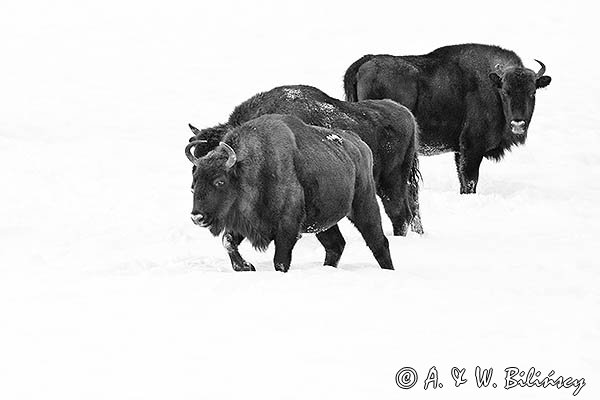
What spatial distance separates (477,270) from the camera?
29.9ft

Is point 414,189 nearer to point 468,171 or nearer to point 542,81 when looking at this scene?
point 468,171

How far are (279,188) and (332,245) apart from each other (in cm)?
108

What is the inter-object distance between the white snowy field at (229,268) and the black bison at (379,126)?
0.54 m

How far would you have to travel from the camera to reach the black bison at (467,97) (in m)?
14.7

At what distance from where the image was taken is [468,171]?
49.5 feet

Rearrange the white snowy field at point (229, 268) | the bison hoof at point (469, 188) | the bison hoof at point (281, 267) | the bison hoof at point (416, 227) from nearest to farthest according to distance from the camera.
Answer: the white snowy field at point (229, 268), the bison hoof at point (281, 267), the bison hoof at point (416, 227), the bison hoof at point (469, 188)

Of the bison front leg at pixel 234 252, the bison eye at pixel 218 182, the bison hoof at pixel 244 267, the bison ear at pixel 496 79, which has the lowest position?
the bison hoof at pixel 244 267

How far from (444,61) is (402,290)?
8780mm

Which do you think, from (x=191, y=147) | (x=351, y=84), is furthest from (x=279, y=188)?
(x=351, y=84)

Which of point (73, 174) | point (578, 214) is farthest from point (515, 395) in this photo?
point (73, 174)

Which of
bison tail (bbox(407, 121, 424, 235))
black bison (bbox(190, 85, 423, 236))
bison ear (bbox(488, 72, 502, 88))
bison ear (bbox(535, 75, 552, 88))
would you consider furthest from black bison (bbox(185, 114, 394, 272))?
bison ear (bbox(535, 75, 552, 88))

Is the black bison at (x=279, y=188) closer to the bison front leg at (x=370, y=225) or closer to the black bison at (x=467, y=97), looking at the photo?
the bison front leg at (x=370, y=225)

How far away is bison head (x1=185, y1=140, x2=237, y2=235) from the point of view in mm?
7992

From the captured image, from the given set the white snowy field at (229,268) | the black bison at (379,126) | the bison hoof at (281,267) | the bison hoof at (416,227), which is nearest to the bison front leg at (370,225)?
the white snowy field at (229,268)
